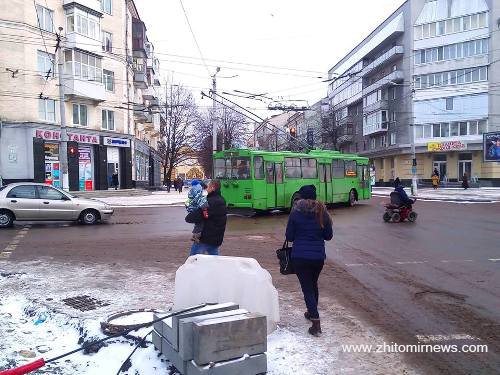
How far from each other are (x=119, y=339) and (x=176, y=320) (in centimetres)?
118

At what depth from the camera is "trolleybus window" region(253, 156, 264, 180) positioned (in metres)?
19.5

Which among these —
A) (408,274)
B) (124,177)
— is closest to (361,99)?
(124,177)

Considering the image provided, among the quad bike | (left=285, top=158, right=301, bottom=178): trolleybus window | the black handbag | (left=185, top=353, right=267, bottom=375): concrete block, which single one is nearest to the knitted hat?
the black handbag

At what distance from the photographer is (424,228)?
15297mm

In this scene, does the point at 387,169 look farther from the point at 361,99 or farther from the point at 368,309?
the point at 368,309

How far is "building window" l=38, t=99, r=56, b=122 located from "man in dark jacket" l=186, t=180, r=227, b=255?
28.8m

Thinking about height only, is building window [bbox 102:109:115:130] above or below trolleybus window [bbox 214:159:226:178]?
above

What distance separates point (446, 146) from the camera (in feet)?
164

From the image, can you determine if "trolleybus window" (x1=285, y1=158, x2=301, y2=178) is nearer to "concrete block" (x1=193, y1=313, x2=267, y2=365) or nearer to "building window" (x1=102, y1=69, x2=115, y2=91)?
"concrete block" (x1=193, y1=313, x2=267, y2=365)

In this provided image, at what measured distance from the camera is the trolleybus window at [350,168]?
25108mm

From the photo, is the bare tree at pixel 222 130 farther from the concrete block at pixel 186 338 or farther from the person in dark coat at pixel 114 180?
the concrete block at pixel 186 338

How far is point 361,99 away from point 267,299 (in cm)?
6626

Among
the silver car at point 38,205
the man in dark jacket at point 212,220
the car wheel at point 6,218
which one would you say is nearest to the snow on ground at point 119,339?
the man in dark jacket at point 212,220

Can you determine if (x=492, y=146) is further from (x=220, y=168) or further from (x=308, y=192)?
(x=308, y=192)
